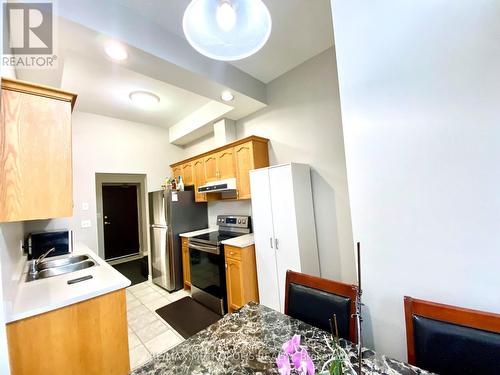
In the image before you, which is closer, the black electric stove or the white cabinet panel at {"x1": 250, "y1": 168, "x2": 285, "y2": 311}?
the white cabinet panel at {"x1": 250, "y1": 168, "x2": 285, "y2": 311}

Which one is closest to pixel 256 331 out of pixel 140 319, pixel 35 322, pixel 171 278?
pixel 35 322

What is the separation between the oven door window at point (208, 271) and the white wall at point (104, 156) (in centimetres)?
174

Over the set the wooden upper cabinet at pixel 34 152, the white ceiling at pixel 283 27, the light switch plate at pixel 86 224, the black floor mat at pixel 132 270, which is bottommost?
the black floor mat at pixel 132 270

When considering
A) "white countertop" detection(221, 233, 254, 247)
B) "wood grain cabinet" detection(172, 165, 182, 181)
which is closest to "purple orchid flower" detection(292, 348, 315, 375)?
"white countertop" detection(221, 233, 254, 247)

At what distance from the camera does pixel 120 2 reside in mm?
1676

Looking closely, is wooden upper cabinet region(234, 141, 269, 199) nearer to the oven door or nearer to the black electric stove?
the black electric stove

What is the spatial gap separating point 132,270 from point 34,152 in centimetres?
410

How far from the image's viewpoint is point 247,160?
287 cm

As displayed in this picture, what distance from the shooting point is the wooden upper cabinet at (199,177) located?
11.8ft

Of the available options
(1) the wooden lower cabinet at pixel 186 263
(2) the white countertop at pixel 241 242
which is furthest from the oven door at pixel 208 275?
(1) the wooden lower cabinet at pixel 186 263

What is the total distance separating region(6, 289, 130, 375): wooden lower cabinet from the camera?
1.15 meters

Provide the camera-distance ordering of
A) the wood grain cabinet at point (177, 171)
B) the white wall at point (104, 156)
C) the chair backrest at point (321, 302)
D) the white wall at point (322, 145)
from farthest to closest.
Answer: the wood grain cabinet at point (177, 171)
the white wall at point (104, 156)
the white wall at point (322, 145)
the chair backrest at point (321, 302)

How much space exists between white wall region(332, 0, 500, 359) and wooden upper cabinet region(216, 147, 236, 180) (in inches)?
77.4

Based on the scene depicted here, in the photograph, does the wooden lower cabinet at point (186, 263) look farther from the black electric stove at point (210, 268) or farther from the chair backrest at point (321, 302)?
the chair backrest at point (321, 302)
